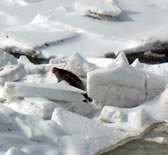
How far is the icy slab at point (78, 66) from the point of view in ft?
24.0

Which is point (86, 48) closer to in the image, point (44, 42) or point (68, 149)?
point (44, 42)

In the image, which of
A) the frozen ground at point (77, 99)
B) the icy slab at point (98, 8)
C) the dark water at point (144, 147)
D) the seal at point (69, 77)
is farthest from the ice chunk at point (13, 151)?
the icy slab at point (98, 8)

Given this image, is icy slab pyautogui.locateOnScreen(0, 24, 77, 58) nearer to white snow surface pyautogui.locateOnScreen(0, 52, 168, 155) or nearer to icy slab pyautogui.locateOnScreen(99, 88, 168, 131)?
white snow surface pyautogui.locateOnScreen(0, 52, 168, 155)

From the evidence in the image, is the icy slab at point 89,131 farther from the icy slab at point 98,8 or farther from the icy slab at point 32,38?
the icy slab at point 98,8

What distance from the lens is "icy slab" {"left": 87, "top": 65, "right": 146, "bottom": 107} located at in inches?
260

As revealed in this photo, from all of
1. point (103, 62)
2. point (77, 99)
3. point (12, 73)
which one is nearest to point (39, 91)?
point (77, 99)

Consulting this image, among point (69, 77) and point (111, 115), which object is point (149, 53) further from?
point (111, 115)

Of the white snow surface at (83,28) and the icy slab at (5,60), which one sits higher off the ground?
the icy slab at (5,60)

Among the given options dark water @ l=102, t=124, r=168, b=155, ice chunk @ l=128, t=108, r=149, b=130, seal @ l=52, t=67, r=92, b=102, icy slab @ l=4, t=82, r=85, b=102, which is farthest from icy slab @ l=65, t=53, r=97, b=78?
dark water @ l=102, t=124, r=168, b=155

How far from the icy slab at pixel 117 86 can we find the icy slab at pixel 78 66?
0.63 metres

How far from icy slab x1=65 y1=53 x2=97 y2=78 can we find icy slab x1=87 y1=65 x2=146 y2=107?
63 cm

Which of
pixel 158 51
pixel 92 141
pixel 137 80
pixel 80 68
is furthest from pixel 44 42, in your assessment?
pixel 92 141

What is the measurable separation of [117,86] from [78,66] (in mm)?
863

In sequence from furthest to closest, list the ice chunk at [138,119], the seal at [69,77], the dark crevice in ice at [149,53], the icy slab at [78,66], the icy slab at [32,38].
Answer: the icy slab at [32,38] < the dark crevice in ice at [149,53] < the icy slab at [78,66] < the seal at [69,77] < the ice chunk at [138,119]
